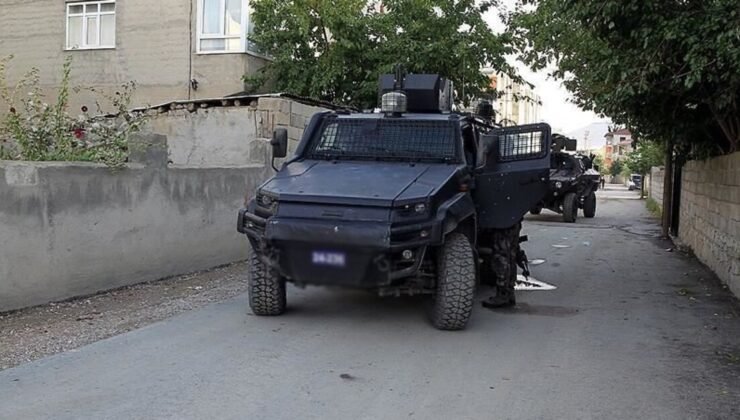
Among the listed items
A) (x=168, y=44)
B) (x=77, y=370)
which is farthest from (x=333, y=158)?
(x=168, y=44)

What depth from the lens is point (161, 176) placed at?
8.71 m

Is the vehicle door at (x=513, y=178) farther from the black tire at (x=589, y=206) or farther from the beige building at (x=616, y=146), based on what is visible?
the beige building at (x=616, y=146)

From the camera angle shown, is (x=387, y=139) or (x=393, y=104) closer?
(x=387, y=139)

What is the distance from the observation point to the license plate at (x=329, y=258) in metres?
5.67

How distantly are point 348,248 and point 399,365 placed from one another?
3.39 feet

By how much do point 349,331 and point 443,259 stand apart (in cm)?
111

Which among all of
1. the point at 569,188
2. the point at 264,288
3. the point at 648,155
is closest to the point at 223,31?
the point at 569,188

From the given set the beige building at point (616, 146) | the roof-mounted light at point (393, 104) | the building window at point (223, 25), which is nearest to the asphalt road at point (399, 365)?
the roof-mounted light at point (393, 104)

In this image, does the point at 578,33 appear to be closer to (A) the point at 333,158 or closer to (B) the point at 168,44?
(A) the point at 333,158

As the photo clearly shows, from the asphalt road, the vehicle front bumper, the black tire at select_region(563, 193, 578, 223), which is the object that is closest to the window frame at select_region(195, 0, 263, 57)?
the black tire at select_region(563, 193, 578, 223)

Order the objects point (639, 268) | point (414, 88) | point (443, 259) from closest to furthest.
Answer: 1. point (443, 259)
2. point (414, 88)
3. point (639, 268)

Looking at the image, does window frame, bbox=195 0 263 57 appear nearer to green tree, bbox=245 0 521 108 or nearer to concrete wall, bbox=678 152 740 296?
green tree, bbox=245 0 521 108

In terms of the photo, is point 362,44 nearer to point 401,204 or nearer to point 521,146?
point 521,146

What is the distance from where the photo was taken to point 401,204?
18.9 feet
